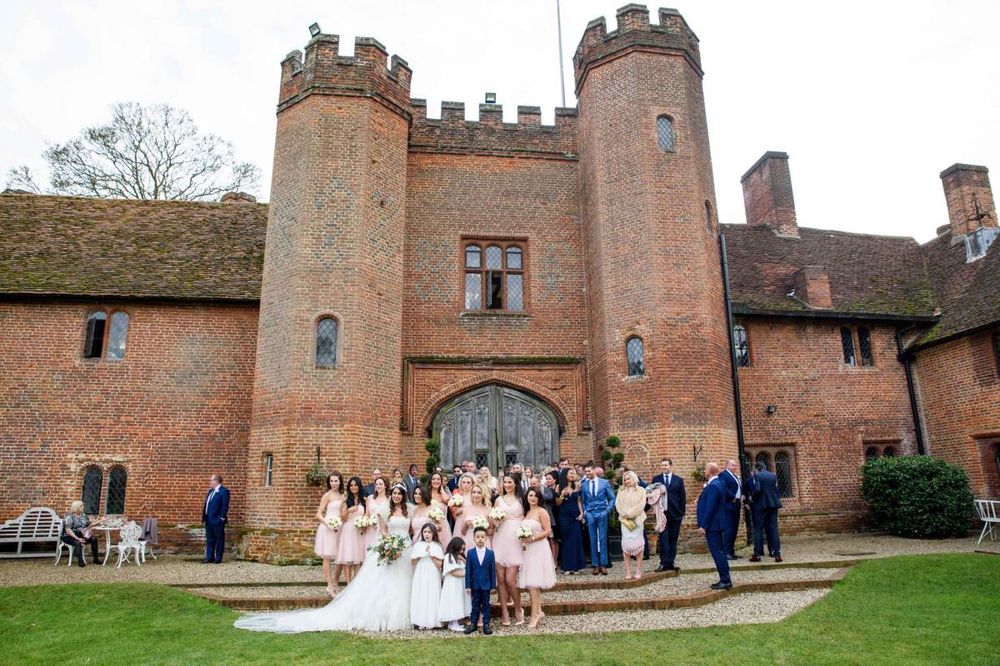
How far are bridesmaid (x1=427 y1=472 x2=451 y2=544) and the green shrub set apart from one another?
11.1 meters

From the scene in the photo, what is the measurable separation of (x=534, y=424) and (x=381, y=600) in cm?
777

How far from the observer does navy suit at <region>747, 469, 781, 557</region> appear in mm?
11367

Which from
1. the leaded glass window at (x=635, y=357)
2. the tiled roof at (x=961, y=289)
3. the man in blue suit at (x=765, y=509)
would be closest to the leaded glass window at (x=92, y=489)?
the leaded glass window at (x=635, y=357)

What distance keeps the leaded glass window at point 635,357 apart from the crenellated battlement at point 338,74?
24.8 feet

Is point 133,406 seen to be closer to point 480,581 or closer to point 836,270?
point 480,581

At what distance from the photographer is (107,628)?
24.0ft

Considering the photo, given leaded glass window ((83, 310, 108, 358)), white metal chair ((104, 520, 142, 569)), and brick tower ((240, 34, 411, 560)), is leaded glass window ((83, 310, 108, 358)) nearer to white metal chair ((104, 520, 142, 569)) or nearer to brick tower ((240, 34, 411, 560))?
brick tower ((240, 34, 411, 560))

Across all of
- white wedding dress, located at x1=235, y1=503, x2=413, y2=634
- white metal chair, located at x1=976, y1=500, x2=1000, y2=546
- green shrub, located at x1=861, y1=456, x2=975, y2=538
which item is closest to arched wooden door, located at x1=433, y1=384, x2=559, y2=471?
white wedding dress, located at x1=235, y1=503, x2=413, y2=634

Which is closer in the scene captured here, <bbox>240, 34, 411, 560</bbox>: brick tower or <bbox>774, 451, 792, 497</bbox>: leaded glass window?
<bbox>240, 34, 411, 560</bbox>: brick tower

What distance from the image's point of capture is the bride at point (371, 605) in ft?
24.7

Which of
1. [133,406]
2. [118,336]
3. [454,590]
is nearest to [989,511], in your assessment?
[454,590]

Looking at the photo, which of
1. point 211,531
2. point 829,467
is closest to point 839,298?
point 829,467

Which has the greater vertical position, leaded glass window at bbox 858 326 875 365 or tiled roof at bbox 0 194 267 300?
tiled roof at bbox 0 194 267 300

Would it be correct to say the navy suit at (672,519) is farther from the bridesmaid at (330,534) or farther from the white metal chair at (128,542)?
the white metal chair at (128,542)
